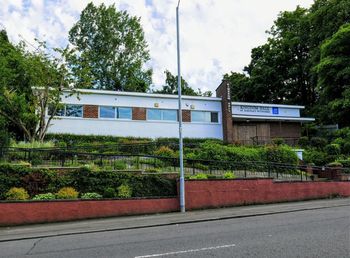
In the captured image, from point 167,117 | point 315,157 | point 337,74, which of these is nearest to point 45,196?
point 167,117

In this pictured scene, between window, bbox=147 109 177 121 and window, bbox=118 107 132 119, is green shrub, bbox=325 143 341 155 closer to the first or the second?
window, bbox=147 109 177 121

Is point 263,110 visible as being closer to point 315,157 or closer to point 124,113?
point 315,157

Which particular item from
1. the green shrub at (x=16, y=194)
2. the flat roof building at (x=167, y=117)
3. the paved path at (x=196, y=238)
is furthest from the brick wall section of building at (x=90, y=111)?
the paved path at (x=196, y=238)

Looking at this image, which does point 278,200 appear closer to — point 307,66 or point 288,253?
point 288,253

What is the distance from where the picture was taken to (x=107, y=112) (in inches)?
1185

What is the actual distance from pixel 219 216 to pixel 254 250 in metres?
6.49

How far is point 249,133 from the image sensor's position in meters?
34.6

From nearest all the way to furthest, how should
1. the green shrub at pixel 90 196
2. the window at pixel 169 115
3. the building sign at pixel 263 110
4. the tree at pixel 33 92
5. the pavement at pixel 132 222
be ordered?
the pavement at pixel 132 222 < the green shrub at pixel 90 196 < the tree at pixel 33 92 < the window at pixel 169 115 < the building sign at pixel 263 110

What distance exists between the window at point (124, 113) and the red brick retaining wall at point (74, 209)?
1580 cm

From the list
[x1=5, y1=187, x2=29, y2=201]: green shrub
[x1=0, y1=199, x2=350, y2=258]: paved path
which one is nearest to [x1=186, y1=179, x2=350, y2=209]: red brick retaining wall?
[x1=0, y1=199, x2=350, y2=258]: paved path

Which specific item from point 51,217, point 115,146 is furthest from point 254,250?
point 115,146

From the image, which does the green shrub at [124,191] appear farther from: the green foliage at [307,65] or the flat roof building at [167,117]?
the green foliage at [307,65]

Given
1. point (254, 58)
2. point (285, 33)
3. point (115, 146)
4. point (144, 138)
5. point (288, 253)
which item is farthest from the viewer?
point (254, 58)

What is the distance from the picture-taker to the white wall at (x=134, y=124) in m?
28.7
